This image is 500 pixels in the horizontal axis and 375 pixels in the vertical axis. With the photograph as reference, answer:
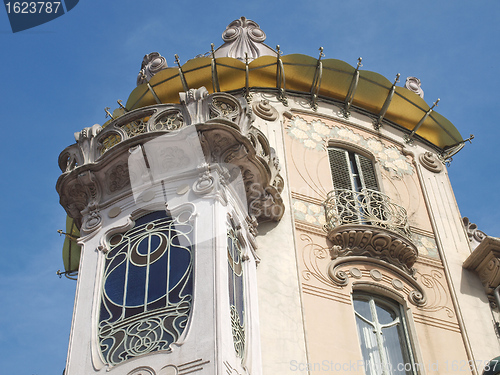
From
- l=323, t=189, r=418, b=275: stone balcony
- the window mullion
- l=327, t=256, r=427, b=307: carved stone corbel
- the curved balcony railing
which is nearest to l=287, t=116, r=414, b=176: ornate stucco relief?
the curved balcony railing

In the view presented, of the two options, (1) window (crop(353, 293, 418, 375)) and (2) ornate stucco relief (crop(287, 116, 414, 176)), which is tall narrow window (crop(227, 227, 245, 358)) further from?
(2) ornate stucco relief (crop(287, 116, 414, 176))

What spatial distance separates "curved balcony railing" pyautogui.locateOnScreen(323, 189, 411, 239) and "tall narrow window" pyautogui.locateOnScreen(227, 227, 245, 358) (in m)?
2.86

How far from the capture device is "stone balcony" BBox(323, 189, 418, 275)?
49.7ft

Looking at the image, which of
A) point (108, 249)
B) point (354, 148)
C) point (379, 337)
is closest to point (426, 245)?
point (354, 148)

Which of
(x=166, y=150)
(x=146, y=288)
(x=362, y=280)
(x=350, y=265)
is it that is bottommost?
(x=146, y=288)

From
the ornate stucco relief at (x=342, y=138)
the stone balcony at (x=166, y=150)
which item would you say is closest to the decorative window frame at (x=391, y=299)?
the stone balcony at (x=166, y=150)

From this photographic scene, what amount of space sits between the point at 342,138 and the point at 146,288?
720 centimetres

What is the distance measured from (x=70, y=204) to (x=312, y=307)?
426 centimetres

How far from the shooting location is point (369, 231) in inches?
595

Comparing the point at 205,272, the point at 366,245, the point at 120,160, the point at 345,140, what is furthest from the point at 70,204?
the point at 345,140

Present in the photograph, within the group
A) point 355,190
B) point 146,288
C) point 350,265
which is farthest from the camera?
point 355,190

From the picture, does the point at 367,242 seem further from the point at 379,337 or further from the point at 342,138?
the point at 342,138

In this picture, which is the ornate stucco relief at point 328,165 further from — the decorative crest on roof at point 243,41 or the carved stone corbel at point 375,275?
the decorative crest on roof at point 243,41

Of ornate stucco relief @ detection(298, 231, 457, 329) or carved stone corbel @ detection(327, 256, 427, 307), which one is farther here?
carved stone corbel @ detection(327, 256, 427, 307)
